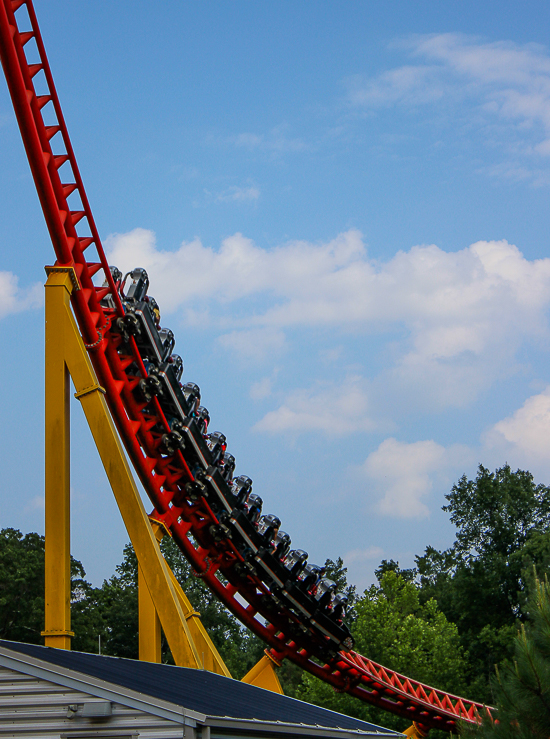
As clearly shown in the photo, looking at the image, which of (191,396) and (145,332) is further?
(191,396)

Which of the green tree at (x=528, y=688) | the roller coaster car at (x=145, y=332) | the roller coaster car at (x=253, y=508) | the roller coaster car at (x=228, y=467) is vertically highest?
the roller coaster car at (x=145, y=332)

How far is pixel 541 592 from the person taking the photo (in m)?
7.16

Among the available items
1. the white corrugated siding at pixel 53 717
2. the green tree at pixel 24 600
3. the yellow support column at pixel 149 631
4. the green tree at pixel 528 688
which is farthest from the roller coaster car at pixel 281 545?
the green tree at pixel 24 600

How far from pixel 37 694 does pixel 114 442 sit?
5257mm

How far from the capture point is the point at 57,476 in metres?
10.3

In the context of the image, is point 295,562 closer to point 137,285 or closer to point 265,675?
point 265,675

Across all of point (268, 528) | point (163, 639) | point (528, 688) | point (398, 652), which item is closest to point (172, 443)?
point (268, 528)

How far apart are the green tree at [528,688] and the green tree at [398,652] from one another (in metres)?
26.0

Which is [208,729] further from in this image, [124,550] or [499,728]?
[124,550]

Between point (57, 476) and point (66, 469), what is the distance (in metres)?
0.13

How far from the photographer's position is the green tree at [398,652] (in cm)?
3175

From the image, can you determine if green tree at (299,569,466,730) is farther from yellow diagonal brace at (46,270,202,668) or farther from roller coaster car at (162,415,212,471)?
yellow diagonal brace at (46,270,202,668)

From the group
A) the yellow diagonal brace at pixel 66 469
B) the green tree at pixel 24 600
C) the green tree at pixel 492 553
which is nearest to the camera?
the yellow diagonal brace at pixel 66 469

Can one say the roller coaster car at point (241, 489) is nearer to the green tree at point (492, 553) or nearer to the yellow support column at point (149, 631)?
the yellow support column at point (149, 631)
